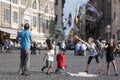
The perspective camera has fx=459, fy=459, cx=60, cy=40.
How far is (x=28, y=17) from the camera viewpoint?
7688 cm

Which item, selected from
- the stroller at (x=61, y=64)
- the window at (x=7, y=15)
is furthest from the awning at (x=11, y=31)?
the stroller at (x=61, y=64)

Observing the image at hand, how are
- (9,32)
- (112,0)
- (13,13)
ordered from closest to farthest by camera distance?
(9,32) → (13,13) → (112,0)

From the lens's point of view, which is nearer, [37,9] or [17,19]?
[17,19]

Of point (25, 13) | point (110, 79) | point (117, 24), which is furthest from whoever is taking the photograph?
point (117, 24)

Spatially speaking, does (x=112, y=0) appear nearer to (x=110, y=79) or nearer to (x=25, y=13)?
(x=25, y=13)

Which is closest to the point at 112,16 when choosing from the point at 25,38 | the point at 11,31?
the point at 11,31

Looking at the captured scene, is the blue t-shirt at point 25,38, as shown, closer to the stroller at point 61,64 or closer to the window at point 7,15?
the stroller at point 61,64

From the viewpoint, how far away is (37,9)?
81562mm

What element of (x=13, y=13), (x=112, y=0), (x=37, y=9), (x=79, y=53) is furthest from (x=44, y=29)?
(x=79, y=53)

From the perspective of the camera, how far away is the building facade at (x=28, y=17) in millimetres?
65738

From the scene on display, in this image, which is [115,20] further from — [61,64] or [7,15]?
[61,64]

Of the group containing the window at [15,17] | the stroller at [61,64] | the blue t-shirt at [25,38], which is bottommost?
the stroller at [61,64]

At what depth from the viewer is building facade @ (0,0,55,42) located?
216ft

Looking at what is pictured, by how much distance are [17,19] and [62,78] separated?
55.4 m
